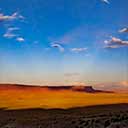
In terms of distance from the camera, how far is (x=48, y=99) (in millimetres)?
6852

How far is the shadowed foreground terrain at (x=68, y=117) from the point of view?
666 cm

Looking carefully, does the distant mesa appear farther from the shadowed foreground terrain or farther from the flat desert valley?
the shadowed foreground terrain

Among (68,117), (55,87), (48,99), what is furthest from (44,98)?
(68,117)

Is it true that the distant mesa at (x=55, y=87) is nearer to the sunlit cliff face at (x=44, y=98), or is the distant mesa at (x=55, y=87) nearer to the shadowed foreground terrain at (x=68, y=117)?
the sunlit cliff face at (x=44, y=98)

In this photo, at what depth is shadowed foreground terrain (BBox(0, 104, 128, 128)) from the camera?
6.66 m

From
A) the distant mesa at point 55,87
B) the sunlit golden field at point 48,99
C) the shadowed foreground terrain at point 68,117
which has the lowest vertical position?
the shadowed foreground terrain at point 68,117

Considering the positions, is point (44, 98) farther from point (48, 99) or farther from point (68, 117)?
point (68, 117)

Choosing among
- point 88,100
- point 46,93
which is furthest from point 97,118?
point 46,93

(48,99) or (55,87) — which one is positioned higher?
(55,87)

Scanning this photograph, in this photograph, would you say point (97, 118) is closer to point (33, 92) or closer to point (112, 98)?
point (112, 98)

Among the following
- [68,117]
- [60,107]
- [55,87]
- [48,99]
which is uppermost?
[55,87]

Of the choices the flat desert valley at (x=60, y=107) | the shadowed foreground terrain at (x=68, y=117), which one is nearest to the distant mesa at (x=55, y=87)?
the flat desert valley at (x=60, y=107)

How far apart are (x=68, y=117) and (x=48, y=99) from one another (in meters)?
0.36

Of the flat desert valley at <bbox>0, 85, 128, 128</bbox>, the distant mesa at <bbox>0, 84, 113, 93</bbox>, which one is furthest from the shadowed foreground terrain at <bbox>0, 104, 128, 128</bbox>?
the distant mesa at <bbox>0, 84, 113, 93</bbox>
